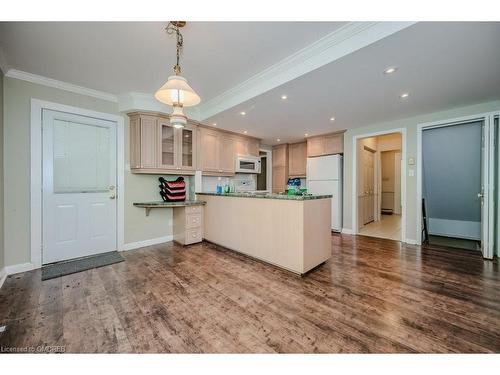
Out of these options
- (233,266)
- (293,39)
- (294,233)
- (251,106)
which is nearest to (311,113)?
(251,106)

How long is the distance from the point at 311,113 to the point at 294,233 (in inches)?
87.0

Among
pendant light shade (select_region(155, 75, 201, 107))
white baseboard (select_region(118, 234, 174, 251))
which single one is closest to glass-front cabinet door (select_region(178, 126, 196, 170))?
white baseboard (select_region(118, 234, 174, 251))

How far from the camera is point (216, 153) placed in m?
4.50

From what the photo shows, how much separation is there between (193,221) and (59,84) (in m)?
2.84

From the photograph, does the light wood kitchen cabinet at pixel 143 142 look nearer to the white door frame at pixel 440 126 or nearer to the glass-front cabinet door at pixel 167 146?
the glass-front cabinet door at pixel 167 146

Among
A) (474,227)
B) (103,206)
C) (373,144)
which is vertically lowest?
(474,227)

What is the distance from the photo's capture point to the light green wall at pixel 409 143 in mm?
3316

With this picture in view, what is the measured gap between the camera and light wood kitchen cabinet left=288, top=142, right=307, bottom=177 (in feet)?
18.8

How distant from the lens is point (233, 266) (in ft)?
9.16

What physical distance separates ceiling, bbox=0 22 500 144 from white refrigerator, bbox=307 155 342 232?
5.42 ft

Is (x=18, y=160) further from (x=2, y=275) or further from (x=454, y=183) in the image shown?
(x=454, y=183)

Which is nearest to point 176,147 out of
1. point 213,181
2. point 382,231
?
point 213,181

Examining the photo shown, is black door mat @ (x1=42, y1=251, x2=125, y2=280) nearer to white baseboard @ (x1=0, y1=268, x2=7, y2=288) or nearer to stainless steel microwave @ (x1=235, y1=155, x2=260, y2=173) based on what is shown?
white baseboard @ (x1=0, y1=268, x2=7, y2=288)

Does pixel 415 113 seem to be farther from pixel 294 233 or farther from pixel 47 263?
pixel 47 263
